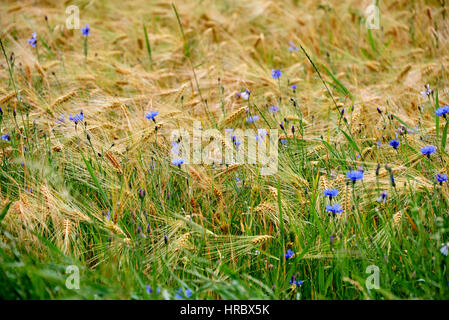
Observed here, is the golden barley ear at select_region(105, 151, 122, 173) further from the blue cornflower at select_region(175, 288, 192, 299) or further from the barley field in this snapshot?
the blue cornflower at select_region(175, 288, 192, 299)

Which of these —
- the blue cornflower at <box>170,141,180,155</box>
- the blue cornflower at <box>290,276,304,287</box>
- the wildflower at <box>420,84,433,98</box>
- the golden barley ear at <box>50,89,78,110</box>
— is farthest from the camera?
the golden barley ear at <box>50,89,78,110</box>

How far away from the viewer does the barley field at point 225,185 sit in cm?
148

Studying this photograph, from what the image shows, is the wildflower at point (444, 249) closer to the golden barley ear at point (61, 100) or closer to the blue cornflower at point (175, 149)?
the blue cornflower at point (175, 149)

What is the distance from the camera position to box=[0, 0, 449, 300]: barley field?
58.4 inches

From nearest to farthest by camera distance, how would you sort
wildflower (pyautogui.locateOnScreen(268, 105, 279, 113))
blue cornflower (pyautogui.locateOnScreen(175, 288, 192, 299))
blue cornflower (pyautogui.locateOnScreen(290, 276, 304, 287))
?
blue cornflower (pyautogui.locateOnScreen(175, 288, 192, 299)), blue cornflower (pyautogui.locateOnScreen(290, 276, 304, 287)), wildflower (pyautogui.locateOnScreen(268, 105, 279, 113))

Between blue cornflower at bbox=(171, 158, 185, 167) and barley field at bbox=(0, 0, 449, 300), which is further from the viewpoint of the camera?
blue cornflower at bbox=(171, 158, 185, 167)

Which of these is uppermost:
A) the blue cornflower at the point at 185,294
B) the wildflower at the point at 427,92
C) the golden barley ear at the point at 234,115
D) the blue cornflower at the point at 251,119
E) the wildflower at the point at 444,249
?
the wildflower at the point at 427,92

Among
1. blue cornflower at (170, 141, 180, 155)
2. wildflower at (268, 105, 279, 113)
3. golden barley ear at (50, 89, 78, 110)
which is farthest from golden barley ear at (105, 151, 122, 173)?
wildflower at (268, 105, 279, 113)

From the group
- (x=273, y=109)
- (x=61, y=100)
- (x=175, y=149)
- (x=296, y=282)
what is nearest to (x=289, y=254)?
(x=296, y=282)

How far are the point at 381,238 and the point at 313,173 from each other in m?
0.51

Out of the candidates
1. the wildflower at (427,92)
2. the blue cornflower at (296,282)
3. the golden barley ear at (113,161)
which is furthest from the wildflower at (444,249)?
the golden barley ear at (113,161)

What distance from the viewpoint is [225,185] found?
2008mm
